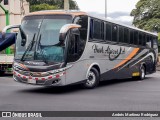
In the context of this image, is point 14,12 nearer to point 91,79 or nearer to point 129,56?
point 129,56

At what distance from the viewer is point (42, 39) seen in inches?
531

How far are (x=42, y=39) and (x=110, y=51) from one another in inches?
180

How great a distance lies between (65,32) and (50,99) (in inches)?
93.9

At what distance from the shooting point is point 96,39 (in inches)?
613

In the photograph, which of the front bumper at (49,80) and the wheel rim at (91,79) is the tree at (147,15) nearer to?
the wheel rim at (91,79)

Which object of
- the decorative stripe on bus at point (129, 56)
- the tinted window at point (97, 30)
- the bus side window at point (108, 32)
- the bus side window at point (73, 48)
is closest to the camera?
the bus side window at point (73, 48)

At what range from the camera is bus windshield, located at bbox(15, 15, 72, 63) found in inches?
522

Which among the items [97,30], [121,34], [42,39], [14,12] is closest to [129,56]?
[121,34]

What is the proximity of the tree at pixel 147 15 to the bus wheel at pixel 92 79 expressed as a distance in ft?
101

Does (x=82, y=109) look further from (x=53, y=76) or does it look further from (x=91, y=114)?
(x=53, y=76)

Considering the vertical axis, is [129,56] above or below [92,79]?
above

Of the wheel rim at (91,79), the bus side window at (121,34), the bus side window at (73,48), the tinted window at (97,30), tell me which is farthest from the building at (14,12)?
the bus side window at (73,48)

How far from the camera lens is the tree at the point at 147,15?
4522 cm

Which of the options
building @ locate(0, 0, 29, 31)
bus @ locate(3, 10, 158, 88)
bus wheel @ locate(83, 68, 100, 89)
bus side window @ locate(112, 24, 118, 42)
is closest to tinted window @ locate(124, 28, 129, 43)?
bus side window @ locate(112, 24, 118, 42)
